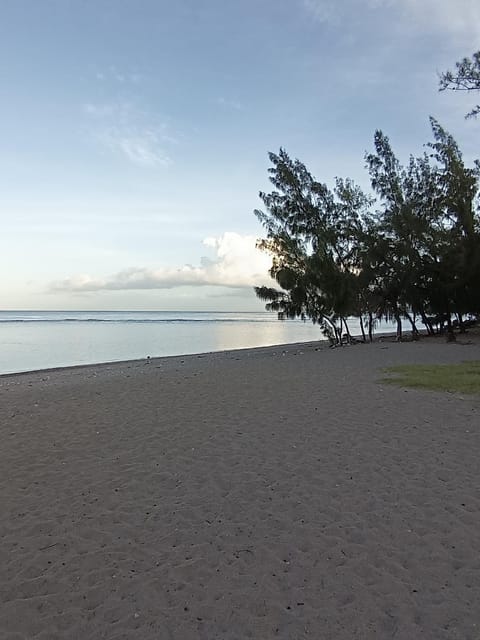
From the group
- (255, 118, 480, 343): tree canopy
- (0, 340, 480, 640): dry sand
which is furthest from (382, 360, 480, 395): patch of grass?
(255, 118, 480, 343): tree canopy

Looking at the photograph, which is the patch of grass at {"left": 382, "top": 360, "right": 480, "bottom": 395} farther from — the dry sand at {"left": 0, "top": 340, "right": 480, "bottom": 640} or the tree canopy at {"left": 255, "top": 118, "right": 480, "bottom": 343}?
the tree canopy at {"left": 255, "top": 118, "right": 480, "bottom": 343}

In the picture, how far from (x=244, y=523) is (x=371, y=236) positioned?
21.7m

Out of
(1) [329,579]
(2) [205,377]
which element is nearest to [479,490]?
(1) [329,579]

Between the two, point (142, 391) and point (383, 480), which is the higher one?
point (142, 391)

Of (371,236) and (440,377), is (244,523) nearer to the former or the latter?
Answer: (440,377)

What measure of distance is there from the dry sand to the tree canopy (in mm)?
14959

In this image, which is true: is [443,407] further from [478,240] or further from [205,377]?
[478,240]

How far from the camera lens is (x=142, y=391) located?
11.2 metres

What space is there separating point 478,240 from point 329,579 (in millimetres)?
23227

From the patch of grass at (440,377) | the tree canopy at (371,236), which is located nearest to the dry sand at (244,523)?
the patch of grass at (440,377)

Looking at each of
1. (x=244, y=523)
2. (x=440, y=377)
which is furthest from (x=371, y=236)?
(x=244, y=523)

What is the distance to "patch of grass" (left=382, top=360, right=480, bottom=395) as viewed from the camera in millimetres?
10375

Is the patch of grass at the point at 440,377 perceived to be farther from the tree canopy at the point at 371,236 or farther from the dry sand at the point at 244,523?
the tree canopy at the point at 371,236

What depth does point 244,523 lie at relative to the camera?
14.0 feet
